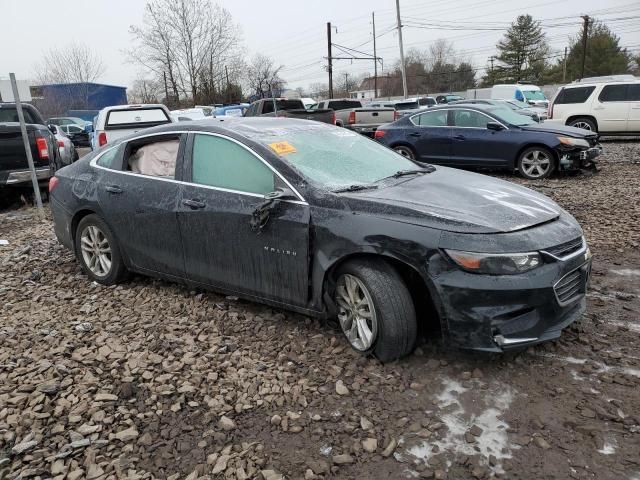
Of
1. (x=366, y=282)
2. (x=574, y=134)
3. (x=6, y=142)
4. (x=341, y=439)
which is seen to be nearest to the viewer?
(x=341, y=439)

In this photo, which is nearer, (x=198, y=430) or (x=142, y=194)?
(x=198, y=430)

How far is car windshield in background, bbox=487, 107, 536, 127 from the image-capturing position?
34.0ft

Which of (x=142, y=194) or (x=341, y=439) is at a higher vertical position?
(x=142, y=194)

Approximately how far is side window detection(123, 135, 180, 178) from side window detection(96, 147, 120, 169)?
0.46ft

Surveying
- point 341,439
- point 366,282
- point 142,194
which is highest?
point 142,194

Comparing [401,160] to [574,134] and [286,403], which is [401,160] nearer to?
[286,403]

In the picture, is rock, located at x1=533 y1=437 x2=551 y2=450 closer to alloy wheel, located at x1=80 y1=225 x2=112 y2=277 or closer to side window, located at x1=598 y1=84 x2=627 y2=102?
alloy wheel, located at x1=80 y1=225 x2=112 y2=277

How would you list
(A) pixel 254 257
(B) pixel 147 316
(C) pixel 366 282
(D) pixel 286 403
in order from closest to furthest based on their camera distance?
(D) pixel 286 403
(C) pixel 366 282
(A) pixel 254 257
(B) pixel 147 316

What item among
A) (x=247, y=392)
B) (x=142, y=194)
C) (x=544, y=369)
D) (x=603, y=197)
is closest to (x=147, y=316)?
(x=142, y=194)

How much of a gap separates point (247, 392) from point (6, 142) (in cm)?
757

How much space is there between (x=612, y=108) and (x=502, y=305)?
48.1ft

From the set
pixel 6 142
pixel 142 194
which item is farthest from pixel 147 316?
pixel 6 142

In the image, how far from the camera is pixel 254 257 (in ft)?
12.4

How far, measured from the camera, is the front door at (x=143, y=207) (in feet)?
14.0
